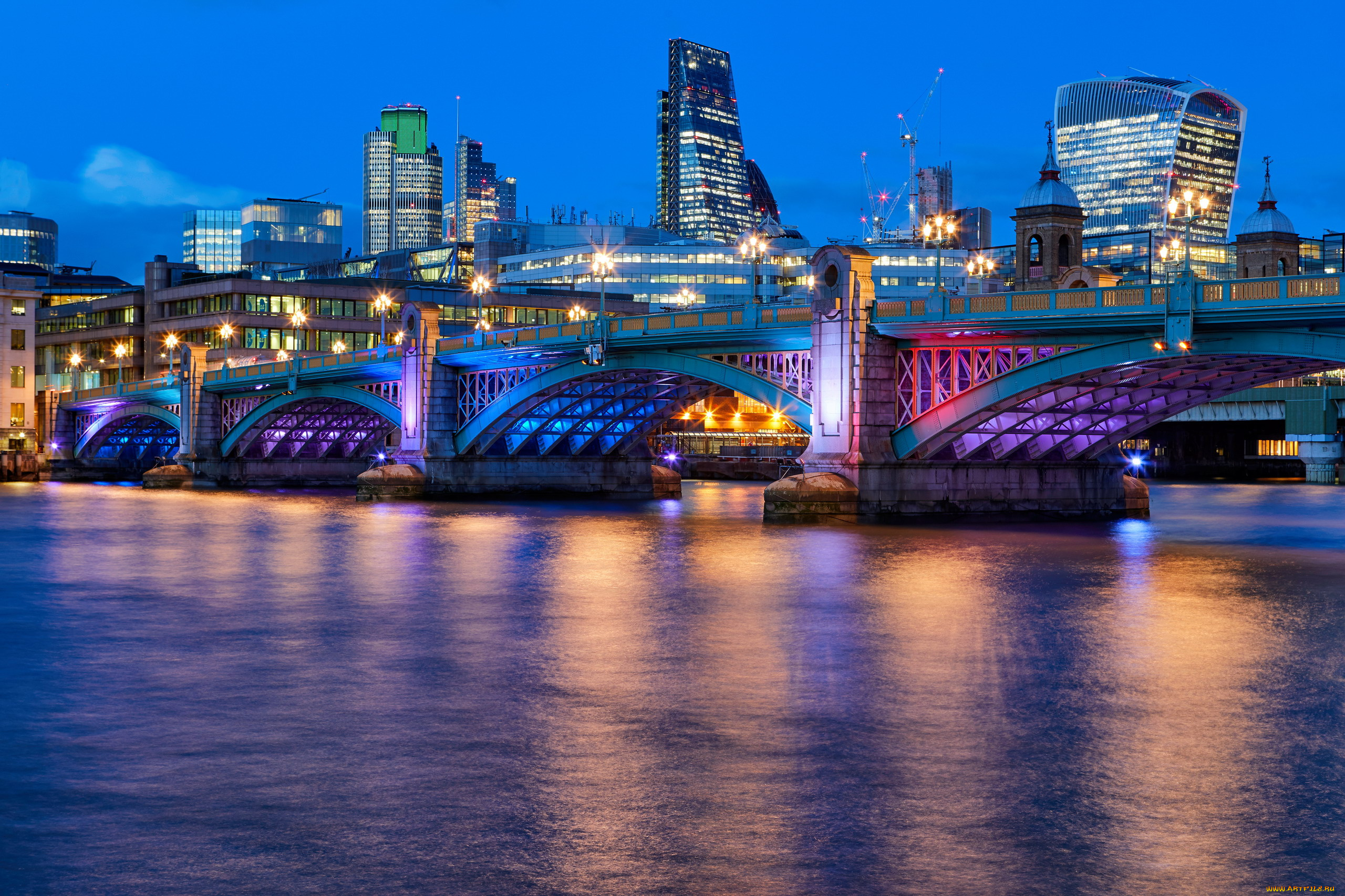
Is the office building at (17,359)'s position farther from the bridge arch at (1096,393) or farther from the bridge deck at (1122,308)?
the bridge deck at (1122,308)

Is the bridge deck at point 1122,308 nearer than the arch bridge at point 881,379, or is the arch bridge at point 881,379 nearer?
the bridge deck at point 1122,308

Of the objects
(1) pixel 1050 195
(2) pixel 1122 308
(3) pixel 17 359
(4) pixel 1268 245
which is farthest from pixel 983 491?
(3) pixel 17 359

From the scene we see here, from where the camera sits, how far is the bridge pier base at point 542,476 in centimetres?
8038

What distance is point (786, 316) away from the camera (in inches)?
2260

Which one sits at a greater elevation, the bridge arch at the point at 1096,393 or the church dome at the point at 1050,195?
the church dome at the point at 1050,195

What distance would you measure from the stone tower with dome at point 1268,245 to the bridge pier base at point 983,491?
52.2m

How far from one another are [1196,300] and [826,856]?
1440 inches

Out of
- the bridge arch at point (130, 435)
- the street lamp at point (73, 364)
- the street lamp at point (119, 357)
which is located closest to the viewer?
the bridge arch at point (130, 435)

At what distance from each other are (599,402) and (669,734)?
6372 cm

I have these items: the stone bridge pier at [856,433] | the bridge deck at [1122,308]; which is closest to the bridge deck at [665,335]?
the stone bridge pier at [856,433]

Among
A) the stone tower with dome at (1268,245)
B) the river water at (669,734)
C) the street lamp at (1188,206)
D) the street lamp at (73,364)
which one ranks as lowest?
the river water at (669,734)

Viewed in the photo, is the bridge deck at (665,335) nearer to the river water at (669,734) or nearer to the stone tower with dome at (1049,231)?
the river water at (669,734)

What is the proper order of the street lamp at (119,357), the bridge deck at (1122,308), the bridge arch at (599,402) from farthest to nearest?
the street lamp at (119,357), the bridge arch at (599,402), the bridge deck at (1122,308)

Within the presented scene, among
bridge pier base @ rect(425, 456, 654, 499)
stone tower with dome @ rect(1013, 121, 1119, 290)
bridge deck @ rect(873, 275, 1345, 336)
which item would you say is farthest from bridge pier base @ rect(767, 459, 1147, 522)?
stone tower with dome @ rect(1013, 121, 1119, 290)
